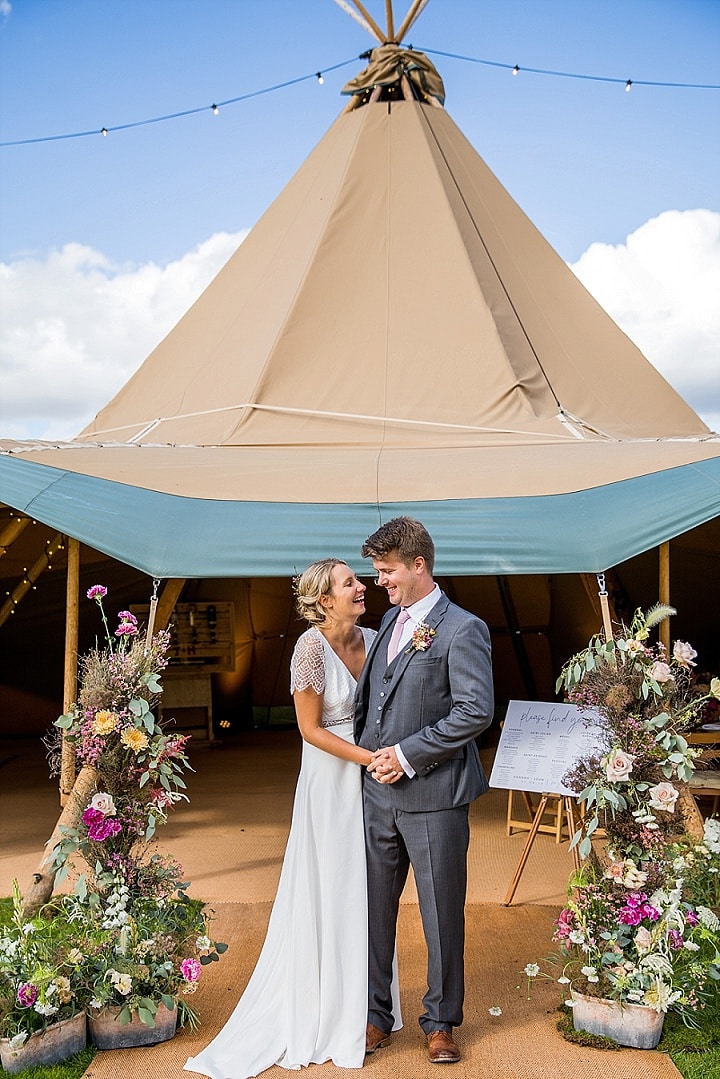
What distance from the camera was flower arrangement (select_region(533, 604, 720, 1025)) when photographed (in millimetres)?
3297

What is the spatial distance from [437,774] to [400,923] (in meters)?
1.58

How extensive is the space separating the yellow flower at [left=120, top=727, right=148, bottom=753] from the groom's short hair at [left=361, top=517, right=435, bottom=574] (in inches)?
36.0

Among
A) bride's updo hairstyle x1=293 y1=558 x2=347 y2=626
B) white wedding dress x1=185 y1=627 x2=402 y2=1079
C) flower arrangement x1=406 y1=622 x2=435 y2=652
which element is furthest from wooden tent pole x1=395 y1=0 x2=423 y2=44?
flower arrangement x1=406 y1=622 x2=435 y2=652

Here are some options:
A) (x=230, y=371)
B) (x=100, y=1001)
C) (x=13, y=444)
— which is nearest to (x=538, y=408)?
(x=230, y=371)

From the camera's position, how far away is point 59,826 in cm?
363

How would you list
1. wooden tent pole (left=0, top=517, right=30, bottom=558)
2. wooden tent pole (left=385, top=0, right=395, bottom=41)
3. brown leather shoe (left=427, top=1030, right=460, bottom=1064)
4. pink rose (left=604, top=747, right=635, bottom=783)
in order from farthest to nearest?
wooden tent pole (left=385, top=0, right=395, bottom=41), wooden tent pole (left=0, top=517, right=30, bottom=558), pink rose (left=604, top=747, right=635, bottom=783), brown leather shoe (left=427, top=1030, right=460, bottom=1064)

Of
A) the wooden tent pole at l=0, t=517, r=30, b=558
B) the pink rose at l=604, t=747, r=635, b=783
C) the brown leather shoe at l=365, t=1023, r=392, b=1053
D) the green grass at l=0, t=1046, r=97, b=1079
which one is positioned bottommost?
the green grass at l=0, t=1046, r=97, b=1079

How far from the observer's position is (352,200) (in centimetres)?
747

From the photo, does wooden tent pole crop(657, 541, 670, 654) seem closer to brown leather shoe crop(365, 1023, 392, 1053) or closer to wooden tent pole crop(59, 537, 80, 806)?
brown leather shoe crop(365, 1023, 392, 1053)

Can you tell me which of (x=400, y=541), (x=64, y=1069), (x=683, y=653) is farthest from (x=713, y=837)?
(x=64, y=1069)

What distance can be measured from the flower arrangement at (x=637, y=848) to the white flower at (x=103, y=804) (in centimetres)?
139

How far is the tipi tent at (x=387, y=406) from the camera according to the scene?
4.79 meters

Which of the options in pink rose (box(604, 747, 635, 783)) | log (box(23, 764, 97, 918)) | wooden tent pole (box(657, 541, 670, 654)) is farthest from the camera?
wooden tent pole (box(657, 541, 670, 654))

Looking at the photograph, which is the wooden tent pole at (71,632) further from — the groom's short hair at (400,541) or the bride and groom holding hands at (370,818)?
the groom's short hair at (400,541)
